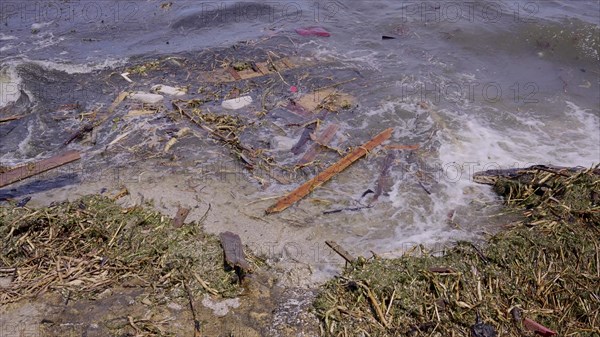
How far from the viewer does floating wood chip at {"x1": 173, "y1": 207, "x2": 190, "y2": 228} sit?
5.74 m

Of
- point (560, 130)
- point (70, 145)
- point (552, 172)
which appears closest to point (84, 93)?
point (70, 145)

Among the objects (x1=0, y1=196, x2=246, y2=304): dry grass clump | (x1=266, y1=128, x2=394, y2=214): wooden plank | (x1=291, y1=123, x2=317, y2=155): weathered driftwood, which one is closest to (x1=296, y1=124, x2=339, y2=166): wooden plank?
(x1=291, y1=123, x2=317, y2=155): weathered driftwood

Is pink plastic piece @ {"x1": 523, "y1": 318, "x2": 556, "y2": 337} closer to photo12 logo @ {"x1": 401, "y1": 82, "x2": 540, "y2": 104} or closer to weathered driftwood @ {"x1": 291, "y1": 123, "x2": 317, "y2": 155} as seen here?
weathered driftwood @ {"x1": 291, "y1": 123, "x2": 317, "y2": 155}

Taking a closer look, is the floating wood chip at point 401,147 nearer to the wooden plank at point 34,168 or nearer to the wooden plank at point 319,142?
the wooden plank at point 319,142

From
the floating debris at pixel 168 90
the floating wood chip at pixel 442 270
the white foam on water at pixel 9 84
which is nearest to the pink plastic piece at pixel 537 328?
the floating wood chip at pixel 442 270

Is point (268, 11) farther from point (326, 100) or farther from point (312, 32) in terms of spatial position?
point (326, 100)

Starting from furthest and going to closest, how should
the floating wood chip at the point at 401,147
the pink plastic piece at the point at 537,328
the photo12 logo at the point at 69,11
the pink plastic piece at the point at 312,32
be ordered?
the photo12 logo at the point at 69,11, the pink plastic piece at the point at 312,32, the floating wood chip at the point at 401,147, the pink plastic piece at the point at 537,328

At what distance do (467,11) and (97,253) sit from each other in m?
12.6

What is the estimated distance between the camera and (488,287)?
4941mm

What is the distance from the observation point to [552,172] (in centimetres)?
652

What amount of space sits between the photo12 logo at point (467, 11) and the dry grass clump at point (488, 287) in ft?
29.1

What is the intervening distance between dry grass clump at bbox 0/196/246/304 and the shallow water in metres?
1.11

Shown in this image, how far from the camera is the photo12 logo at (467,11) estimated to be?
523 inches

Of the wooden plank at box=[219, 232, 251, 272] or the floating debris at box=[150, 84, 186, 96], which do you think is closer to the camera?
the wooden plank at box=[219, 232, 251, 272]
